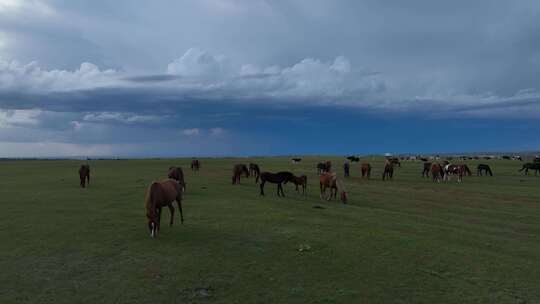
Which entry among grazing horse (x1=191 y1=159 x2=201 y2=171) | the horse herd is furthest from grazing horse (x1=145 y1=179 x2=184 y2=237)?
grazing horse (x1=191 y1=159 x2=201 y2=171)

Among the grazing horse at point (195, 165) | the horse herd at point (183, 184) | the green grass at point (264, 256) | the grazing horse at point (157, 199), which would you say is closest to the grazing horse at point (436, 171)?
the horse herd at point (183, 184)

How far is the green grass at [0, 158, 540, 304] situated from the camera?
955cm

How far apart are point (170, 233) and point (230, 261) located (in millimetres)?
3927

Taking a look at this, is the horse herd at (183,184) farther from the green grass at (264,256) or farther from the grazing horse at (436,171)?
the green grass at (264,256)

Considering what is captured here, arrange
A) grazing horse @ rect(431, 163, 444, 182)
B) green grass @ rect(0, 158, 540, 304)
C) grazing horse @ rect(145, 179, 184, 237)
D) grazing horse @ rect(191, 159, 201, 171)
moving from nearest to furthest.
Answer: green grass @ rect(0, 158, 540, 304) < grazing horse @ rect(145, 179, 184, 237) < grazing horse @ rect(431, 163, 444, 182) < grazing horse @ rect(191, 159, 201, 171)

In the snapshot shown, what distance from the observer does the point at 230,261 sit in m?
11.6

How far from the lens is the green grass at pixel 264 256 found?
9.55 m

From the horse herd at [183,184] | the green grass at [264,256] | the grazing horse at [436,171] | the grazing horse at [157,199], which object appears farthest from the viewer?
the grazing horse at [436,171]

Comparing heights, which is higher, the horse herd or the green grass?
the horse herd

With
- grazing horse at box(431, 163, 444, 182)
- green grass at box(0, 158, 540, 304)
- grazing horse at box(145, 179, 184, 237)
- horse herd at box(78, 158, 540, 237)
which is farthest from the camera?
grazing horse at box(431, 163, 444, 182)

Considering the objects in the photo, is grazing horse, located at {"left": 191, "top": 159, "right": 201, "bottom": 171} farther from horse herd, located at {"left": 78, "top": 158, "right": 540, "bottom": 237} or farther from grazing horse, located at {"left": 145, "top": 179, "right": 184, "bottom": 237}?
grazing horse, located at {"left": 145, "top": 179, "right": 184, "bottom": 237}

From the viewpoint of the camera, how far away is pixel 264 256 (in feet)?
39.6

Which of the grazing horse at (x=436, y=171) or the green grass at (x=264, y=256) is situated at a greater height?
the grazing horse at (x=436, y=171)

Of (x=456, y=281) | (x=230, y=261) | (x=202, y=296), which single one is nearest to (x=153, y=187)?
(x=230, y=261)
